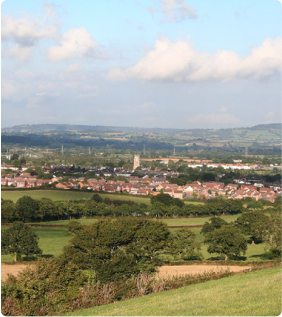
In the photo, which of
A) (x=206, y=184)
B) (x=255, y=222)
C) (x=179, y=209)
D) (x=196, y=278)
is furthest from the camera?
(x=206, y=184)

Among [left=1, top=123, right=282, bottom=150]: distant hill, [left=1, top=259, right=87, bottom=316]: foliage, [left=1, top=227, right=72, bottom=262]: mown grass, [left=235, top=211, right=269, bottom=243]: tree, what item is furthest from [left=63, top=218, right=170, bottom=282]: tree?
[left=1, top=123, right=282, bottom=150]: distant hill

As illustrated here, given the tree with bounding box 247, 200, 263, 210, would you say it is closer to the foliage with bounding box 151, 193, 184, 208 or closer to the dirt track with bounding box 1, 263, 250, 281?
the foliage with bounding box 151, 193, 184, 208

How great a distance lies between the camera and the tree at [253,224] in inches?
880

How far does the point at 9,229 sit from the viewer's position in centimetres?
1510

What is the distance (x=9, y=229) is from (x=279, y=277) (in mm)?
9887

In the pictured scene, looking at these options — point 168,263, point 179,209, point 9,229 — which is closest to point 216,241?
point 168,263

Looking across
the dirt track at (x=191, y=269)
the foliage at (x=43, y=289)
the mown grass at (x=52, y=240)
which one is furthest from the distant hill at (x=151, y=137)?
the foliage at (x=43, y=289)

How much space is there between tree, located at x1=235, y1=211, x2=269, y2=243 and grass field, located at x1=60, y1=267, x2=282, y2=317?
1338 centimetres

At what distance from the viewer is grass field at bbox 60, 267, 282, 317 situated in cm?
644

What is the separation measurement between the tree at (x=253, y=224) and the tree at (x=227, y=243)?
2823 mm

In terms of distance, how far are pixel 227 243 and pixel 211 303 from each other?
1186cm

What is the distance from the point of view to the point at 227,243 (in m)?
18.7

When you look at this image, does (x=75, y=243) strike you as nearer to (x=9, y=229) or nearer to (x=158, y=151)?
(x=9, y=229)

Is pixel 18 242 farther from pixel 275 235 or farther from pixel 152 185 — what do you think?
pixel 152 185
